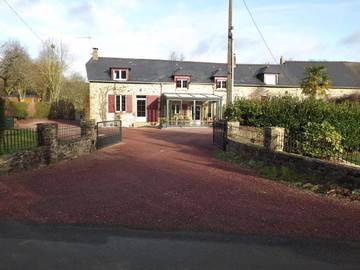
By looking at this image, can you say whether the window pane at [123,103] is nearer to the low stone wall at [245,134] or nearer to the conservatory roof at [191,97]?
the conservatory roof at [191,97]

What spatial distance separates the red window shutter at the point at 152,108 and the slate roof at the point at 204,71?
1.74 m

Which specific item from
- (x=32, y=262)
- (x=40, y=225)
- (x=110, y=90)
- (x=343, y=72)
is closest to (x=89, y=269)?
(x=32, y=262)

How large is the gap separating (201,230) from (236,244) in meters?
0.63

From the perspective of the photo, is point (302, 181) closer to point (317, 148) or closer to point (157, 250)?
point (317, 148)

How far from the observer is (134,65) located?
32781 mm

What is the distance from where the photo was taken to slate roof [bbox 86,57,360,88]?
3137 centimetres

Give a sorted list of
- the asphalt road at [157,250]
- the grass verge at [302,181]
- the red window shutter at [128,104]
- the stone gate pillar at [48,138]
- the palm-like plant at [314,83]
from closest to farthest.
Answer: the asphalt road at [157,250] < the grass verge at [302,181] < the stone gate pillar at [48,138] < the palm-like plant at [314,83] < the red window shutter at [128,104]

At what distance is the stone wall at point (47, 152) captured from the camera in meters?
8.39

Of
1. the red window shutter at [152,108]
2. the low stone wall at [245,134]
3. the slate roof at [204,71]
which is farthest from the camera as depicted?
the slate roof at [204,71]

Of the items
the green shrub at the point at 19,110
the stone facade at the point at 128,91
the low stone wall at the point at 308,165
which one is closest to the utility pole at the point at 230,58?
the low stone wall at the point at 308,165

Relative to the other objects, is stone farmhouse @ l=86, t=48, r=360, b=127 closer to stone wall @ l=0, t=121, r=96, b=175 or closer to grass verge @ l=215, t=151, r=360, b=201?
stone wall @ l=0, t=121, r=96, b=175

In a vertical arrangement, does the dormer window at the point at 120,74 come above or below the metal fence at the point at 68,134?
above

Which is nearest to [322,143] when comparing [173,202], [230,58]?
[173,202]

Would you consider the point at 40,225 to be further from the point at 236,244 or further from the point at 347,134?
the point at 347,134
